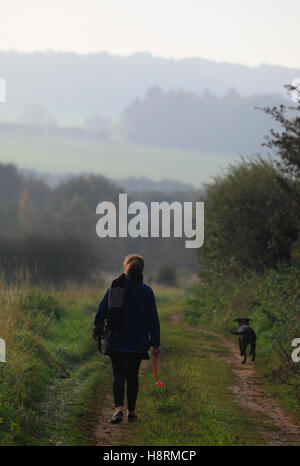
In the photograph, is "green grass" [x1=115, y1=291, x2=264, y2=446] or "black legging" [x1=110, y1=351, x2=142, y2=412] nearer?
"green grass" [x1=115, y1=291, x2=264, y2=446]

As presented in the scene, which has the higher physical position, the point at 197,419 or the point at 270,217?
the point at 270,217

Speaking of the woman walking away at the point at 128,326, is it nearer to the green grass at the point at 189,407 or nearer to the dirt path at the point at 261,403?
the green grass at the point at 189,407

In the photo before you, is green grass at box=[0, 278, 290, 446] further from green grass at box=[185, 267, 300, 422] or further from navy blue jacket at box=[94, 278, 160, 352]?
navy blue jacket at box=[94, 278, 160, 352]

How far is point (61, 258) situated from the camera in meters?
43.2

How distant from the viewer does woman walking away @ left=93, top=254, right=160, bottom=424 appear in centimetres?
923

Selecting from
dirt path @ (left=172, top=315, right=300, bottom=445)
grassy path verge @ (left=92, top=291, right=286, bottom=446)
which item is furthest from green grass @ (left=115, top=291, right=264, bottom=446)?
dirt path @ (left=172, top=315, right=300, bottom=445)

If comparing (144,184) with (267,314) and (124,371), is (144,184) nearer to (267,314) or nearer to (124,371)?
(267,314)

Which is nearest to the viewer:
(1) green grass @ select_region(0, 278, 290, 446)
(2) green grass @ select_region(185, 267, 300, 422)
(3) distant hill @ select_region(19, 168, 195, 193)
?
(1) green grass @ select_region(0, 278, 290, 446)

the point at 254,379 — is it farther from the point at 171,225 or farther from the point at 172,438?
the point at 171,225

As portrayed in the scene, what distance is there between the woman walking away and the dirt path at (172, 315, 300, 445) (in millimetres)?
1897
